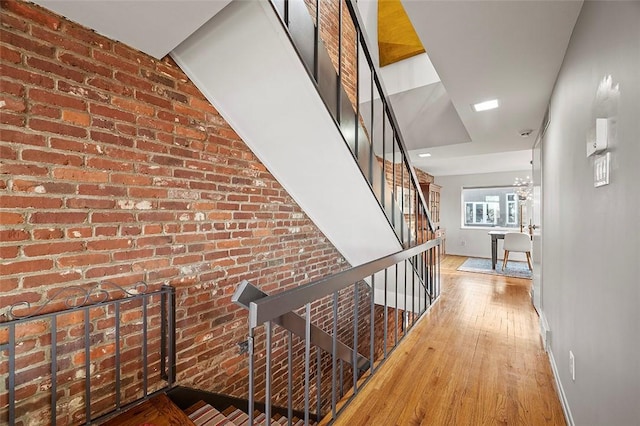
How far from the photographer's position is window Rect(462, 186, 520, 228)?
763cm

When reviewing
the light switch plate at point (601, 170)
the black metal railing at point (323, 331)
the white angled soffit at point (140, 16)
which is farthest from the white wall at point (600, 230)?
the white angled soffit at point (140, 16)

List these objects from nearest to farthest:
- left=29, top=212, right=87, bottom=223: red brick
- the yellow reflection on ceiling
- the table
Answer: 1. left=29, top=212, right=87, bottom=223: red brick
2. the yellow reflection on ceiling
3. the table

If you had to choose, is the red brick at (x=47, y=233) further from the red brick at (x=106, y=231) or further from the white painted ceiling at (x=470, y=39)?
the white painted ceiling at (x=470, y=39)

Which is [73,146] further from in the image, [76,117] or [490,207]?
[490,207]

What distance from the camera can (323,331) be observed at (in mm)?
1761

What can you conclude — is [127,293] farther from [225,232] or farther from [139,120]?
[139,120]

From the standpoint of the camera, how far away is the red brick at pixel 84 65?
1.27 m

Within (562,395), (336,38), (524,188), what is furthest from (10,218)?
(524,188)

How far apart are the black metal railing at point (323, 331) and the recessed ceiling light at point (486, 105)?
1257 millimetres

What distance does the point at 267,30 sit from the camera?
4.48 feet

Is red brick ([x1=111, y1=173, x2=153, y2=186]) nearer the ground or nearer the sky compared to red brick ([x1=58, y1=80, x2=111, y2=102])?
nearer the ground

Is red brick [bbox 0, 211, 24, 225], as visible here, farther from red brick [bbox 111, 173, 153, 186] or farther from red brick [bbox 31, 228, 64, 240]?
red brick [bbox 111, 173, 153, 186]

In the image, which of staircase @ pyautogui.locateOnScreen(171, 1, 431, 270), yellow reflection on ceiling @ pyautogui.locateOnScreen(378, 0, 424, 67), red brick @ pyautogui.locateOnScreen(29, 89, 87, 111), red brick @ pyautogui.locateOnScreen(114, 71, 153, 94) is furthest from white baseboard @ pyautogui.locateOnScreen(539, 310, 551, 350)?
red brick @ pyautogui.locateOnScreen(29, 89, 87, 111)

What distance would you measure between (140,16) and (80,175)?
0.73 m
